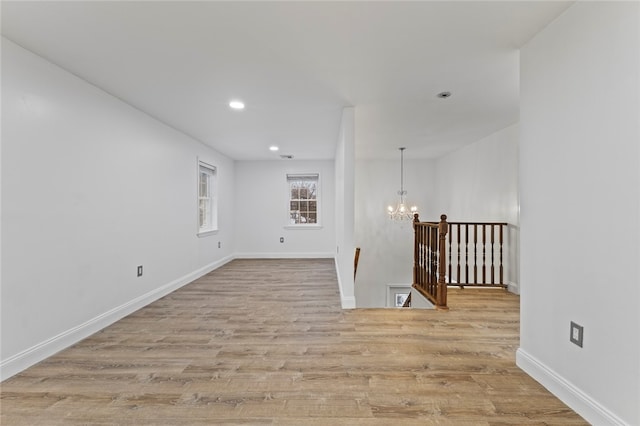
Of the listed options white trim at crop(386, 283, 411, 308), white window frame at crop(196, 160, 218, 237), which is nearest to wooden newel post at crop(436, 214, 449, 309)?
white window frame at crop(196, 160, 218, 237)

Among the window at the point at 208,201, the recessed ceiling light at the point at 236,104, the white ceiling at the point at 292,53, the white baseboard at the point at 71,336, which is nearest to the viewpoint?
the white ceiling at the point at 292,53

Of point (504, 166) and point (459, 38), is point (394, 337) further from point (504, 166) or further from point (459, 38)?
point (504, 166)

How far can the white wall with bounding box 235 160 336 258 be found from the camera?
275 inches

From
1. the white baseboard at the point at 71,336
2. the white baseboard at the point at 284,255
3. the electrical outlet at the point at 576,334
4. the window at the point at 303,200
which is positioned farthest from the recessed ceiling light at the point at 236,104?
the white baseboard at the point at 284,255

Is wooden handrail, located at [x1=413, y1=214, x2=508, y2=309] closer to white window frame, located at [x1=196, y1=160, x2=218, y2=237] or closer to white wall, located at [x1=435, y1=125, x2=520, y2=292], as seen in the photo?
white wall, located at [x1=435, y1=125, x2=520, y2=292]

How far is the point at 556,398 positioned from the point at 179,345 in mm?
2645

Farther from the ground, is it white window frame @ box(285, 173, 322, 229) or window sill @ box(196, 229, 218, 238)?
white window frame @ box(285, 173, 322, 229)

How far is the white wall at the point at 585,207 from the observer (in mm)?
1392

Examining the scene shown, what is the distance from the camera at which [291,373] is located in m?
2.06

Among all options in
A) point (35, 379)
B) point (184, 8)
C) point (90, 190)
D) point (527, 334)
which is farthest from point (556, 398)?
point (90, 190)

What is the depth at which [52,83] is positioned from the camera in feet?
7.79

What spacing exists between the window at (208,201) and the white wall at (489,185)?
15.8ft

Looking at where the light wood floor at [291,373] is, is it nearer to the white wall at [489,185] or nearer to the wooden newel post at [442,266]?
the wooden newel post at [442,266]

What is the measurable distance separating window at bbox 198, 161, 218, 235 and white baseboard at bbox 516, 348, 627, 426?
4875mm
